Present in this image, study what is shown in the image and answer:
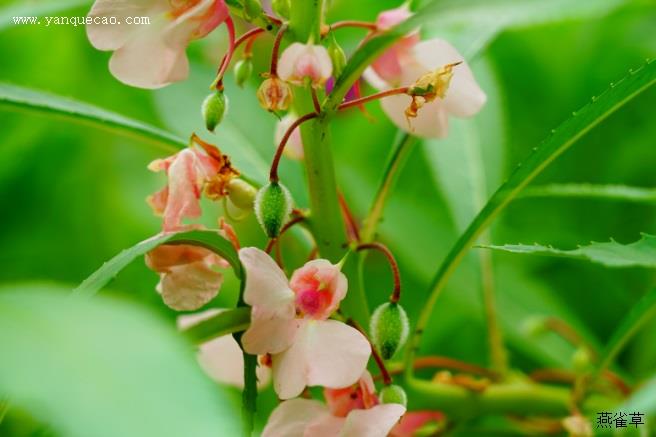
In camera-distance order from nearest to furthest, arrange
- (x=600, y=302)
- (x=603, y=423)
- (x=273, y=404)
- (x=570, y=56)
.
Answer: (x=603, y=423) < (x=273, y=404) < (x=600, y=302) < (x=570, y=56)

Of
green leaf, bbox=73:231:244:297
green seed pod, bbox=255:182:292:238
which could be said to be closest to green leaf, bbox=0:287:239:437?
green leaf, bbox=73:231:244:297

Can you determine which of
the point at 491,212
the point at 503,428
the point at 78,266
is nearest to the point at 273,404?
the point at 503,428

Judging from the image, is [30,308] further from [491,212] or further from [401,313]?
[491,212]

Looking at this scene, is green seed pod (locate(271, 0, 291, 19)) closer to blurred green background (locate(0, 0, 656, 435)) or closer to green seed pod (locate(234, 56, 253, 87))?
green seed pod (locate(234, 56, 253, 87))

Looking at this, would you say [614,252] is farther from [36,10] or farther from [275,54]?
[36,10]

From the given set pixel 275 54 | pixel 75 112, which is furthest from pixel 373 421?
pixel 75 112
